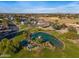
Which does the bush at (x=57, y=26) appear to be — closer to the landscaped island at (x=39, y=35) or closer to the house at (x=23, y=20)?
the landscaped island at (x=39, y=35)

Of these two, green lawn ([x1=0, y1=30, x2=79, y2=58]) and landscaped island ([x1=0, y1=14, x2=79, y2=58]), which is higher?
landscaped island ([x1=0, y1=14, x2=79, y2=58])

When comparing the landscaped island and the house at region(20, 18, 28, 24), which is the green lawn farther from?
the house at region(20, 18, 28, 24)

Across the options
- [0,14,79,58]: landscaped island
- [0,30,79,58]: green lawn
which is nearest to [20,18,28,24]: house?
[0,14,79,58]: landscaped island

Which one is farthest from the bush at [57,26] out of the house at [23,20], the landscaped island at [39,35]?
the house at [23,20]

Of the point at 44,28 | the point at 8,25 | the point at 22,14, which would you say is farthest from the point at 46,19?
the point at 8,25

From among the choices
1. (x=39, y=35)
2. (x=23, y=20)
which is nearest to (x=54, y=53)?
(x=39, y=35)

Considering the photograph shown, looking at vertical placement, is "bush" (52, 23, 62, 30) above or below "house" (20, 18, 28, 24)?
below

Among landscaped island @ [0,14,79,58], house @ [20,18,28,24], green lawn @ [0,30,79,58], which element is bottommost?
green lawn @ [0,30,79,58]

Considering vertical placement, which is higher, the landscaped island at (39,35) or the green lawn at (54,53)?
the landscaped island at (39,35)

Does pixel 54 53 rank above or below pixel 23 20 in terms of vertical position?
below

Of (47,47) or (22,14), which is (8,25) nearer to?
(22,14)

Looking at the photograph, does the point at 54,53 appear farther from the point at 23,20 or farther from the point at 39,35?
the point at 23,20
